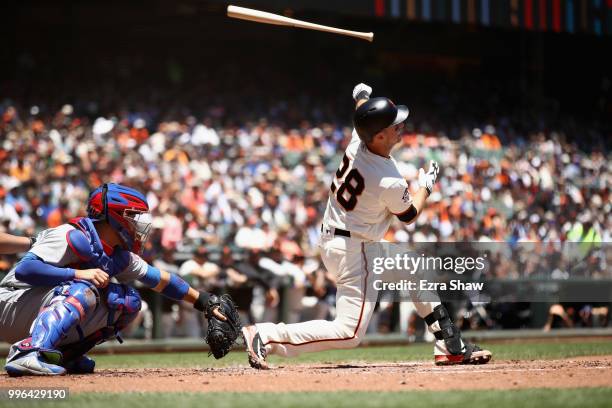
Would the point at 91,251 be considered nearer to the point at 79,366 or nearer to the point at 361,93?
the point at 79,366

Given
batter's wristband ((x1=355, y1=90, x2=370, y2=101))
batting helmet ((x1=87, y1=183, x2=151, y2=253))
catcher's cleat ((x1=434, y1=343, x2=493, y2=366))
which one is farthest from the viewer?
batter's wristband ((x1=355, y1=90, x2=370, y2=101))

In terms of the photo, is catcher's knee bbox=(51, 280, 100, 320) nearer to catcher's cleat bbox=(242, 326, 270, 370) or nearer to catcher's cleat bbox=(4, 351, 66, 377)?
catcher's cleat bbox=(4, 351, 66, 377)

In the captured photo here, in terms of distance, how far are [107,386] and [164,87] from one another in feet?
55.5

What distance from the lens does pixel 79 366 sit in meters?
6.04

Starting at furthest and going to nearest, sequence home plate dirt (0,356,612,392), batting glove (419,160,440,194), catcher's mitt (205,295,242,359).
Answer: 1. batting glove (419,160,440,194)
2. catcher's mitt (205,295,242,359)
3. home plate dirt (0,356,612,392)

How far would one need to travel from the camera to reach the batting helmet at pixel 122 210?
19.0ft

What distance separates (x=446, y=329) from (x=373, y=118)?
1.36 metres

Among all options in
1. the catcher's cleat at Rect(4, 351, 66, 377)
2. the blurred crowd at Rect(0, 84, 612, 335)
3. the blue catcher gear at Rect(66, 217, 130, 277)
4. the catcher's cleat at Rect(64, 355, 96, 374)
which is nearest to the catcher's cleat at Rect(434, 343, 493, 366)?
the blue catcher gear at Rect(66, 217, 130, 277)

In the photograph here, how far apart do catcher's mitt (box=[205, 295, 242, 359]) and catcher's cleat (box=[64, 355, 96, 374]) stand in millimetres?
754

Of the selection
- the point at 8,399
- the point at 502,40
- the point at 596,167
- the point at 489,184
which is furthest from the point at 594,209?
the point at 8,399

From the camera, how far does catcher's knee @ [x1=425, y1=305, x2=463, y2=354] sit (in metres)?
6.11

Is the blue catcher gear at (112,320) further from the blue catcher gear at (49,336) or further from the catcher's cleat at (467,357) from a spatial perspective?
the catcher's cleat at (467,357)

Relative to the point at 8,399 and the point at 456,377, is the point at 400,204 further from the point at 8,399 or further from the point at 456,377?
the point at 8,399

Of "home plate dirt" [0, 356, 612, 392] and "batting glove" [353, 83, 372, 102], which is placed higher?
"batting glove" [353, 83, 372, 102]
